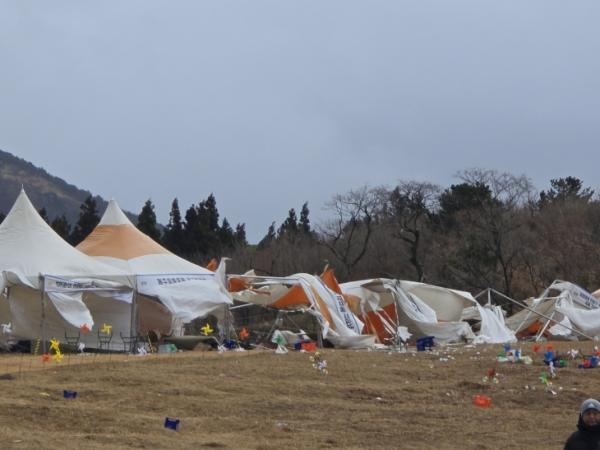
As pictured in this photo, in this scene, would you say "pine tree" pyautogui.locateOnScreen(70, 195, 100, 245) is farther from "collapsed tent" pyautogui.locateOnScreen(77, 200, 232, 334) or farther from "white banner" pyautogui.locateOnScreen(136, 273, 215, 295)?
"white banner" pyautogui.locateOnScreen(136, 273, 215, 295)

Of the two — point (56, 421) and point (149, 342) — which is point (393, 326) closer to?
point (149, 342)

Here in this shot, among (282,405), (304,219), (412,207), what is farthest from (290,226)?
(282,405)

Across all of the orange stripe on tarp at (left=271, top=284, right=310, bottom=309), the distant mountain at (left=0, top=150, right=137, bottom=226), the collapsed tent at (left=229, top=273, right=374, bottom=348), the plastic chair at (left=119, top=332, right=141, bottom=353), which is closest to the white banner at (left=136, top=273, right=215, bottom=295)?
the plastic chair at (left=119, top=332, right=141, bottom=353)

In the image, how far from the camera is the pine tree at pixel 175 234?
56406 mm

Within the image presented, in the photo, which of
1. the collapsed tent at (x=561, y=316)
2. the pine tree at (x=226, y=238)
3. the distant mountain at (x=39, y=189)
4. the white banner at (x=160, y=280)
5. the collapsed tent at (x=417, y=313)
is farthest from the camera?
the distant mountain at (x=39, y=189)

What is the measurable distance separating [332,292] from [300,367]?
29.4 feet

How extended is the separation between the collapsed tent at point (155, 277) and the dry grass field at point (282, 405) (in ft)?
19.4

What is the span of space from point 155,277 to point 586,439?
18181 millimetres

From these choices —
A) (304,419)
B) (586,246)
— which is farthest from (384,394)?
(586,246)

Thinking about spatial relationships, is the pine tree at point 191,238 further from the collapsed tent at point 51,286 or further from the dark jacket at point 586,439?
the dark jacket at point 586,439

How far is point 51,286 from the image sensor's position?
22.8 metres

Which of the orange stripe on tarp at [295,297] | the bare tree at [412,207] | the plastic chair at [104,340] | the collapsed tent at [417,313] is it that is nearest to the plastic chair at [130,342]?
the plastic chair at [104,340]

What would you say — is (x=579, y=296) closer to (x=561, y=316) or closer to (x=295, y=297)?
(x=561, y=316)

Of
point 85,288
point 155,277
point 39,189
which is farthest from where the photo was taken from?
point 39,189
